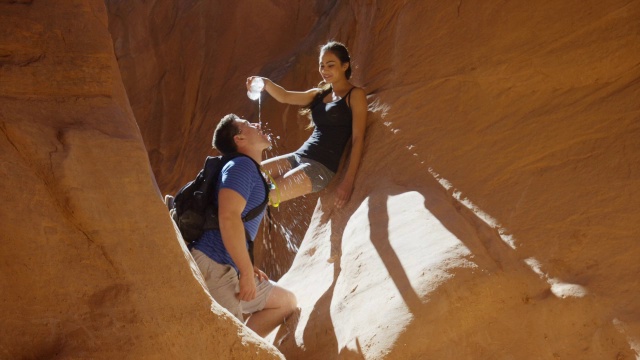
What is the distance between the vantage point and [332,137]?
15.0ft

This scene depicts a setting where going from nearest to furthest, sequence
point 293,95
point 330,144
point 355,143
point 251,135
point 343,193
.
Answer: point 251,135, point 343,193, point 355,143, point 330,144, point 293,95

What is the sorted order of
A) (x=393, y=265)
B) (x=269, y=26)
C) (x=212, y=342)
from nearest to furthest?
(x=212, y=342)
(x=393, y=265)
(x=269, y=26)

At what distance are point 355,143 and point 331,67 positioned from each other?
1.96 feet

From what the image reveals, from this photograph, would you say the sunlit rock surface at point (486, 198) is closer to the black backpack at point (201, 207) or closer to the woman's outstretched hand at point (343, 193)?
the woman's outstretched hand at point (343, 193)

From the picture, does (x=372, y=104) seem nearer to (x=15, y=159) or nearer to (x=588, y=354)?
(x=588, y=354)

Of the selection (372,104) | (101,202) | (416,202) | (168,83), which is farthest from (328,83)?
(168,83)

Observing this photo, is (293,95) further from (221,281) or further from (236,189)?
(221,281)

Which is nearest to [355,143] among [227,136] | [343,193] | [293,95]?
[343,193]

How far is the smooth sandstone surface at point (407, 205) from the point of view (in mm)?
2447

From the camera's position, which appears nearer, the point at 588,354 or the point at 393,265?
the point at 588,354

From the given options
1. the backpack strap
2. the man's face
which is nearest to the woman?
the man's face

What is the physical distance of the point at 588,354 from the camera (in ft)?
9.29

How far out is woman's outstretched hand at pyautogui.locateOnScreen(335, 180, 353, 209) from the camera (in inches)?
166

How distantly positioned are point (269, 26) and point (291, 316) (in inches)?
233
